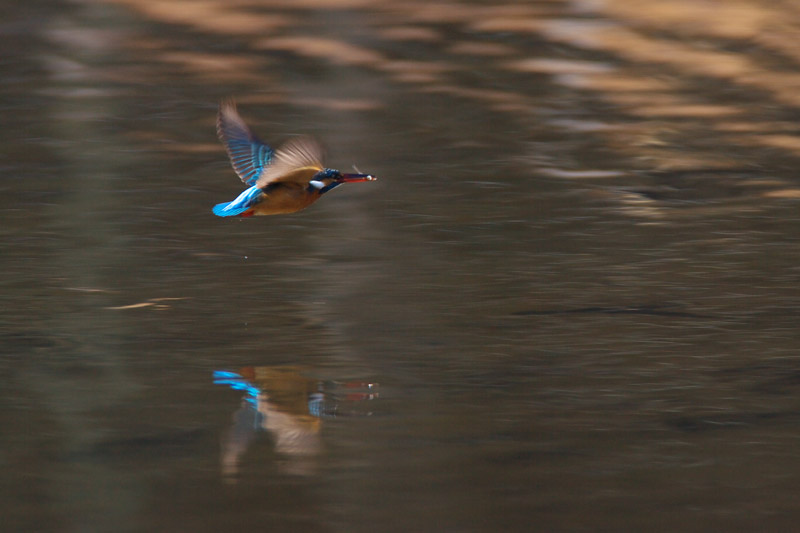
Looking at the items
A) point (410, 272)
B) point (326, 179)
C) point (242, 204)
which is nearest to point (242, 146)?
point (242, 204)

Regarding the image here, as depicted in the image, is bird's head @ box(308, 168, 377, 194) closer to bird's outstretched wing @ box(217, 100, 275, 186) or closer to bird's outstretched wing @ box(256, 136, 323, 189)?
bird's outstretched wing @ box(256, 136, 323, 189)

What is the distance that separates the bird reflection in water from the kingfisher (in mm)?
428

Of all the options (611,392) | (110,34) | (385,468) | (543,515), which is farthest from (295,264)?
(110,34)

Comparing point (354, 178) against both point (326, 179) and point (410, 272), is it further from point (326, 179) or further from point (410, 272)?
point (410, 272)

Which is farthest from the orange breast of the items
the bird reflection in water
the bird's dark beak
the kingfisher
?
the bird reflection in water

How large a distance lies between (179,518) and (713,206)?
2980 mm

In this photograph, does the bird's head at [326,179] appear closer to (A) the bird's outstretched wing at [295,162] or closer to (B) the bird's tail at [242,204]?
(A) the bird's outstretched wing at [295,162]

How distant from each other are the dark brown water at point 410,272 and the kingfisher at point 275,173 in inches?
12.6

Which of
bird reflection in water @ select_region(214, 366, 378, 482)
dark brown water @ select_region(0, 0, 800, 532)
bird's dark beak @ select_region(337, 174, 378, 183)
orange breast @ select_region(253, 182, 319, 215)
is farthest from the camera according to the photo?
orange breast @ select_region(253, 182, 319, 215)

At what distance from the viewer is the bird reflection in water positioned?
2641mm

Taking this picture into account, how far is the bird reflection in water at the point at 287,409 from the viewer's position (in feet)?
8.66

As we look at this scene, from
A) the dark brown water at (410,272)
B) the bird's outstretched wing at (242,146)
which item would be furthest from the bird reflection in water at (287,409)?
the bird's outstretched wing at (242,146)

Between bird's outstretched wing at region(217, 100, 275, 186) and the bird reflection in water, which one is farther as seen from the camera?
bird's outstretched wing at region(217, 100, 275, 186)

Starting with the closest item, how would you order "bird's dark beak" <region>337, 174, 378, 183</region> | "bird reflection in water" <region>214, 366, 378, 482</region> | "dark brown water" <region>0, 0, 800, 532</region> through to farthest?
"dark brown water" <region>0, 0, 800, 532</region>, "bird reflection in water" <region>214, 366, 378, 482</region>, "bird's dark beak" <region>337, 174, 378, 183</region>
